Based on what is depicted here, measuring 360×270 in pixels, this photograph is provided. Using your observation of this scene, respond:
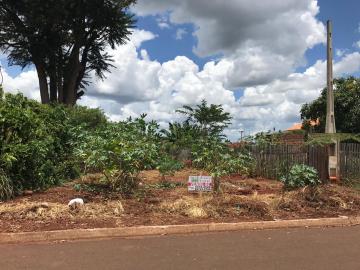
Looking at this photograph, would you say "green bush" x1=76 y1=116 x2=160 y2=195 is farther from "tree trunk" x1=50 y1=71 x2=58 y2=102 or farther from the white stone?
"tree trunk" x1=50 y1=71 x2=58 y2=102

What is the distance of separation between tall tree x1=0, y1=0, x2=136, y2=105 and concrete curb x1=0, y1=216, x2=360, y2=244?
23.9m

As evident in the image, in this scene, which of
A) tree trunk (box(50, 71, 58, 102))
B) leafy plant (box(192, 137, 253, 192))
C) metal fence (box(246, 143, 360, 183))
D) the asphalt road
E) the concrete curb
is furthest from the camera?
tree trunk (box(50, 71, 58, 102))

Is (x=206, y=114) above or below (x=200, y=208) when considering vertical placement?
above

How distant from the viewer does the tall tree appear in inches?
1233

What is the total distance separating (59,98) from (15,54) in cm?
400

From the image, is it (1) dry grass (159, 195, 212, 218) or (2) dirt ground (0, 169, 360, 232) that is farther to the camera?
(1) dry grass (159, 195, 212, 218)

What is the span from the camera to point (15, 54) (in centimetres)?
3416

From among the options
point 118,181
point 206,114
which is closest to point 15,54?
point 206,114

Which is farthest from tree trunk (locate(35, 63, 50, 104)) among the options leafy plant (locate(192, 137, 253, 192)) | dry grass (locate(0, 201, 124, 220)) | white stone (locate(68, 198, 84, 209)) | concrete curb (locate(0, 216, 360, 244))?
concrete curb (locate(0, 216, 360, 244))

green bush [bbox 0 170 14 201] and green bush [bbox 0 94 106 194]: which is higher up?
green bush [bbox 0 94 106 194]

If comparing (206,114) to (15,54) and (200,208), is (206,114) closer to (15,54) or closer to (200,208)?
(15,54)

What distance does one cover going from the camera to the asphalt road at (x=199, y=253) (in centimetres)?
694

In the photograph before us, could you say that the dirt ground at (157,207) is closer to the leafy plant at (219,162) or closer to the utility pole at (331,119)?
the leafy plant at (219,162)

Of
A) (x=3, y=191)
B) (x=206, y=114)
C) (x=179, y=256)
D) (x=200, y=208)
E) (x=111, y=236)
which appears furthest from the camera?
(x=206, y=114)
